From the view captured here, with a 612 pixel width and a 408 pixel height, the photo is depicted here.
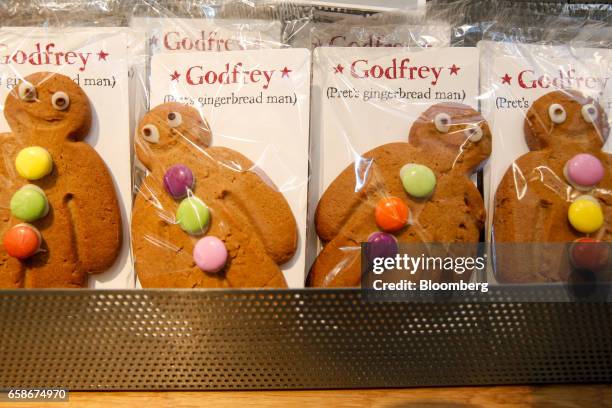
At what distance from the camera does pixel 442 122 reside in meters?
0.88

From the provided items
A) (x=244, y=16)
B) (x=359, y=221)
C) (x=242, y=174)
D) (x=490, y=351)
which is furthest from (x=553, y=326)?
(x=244, y=16)

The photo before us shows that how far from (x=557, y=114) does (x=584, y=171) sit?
0.12m

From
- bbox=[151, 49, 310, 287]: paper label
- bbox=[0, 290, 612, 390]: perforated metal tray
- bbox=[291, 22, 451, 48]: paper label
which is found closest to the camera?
bbox=[0, 290, 612, 390]: perforated metal tray

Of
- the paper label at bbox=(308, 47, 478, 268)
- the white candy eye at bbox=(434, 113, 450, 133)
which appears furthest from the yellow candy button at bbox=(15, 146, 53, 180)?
the white candy eye at bbox=(434, 113, 450, 133)

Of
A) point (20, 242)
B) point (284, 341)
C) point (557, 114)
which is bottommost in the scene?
point (284, 341)

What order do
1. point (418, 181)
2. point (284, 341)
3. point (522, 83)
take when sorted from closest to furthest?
point (284, 341)
point (418, 181)
point (522, 83)

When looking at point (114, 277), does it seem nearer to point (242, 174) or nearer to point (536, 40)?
point (242, 174)

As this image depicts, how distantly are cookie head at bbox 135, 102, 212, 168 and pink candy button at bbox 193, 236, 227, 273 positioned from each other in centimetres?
19

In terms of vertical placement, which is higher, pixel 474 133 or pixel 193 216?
pixel 474 133

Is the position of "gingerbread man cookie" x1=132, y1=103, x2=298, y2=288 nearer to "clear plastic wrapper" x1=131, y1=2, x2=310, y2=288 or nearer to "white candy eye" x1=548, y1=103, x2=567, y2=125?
"clear plastic wrapper" x1=131, y1=2, x2=310, y2=288

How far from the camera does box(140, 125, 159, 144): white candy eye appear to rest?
861mm

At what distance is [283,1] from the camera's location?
975 mm

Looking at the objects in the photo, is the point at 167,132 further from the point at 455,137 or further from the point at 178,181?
the point at 455,137

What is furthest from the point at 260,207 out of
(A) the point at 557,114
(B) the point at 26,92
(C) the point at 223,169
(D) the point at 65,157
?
(A) the point at 557,114
